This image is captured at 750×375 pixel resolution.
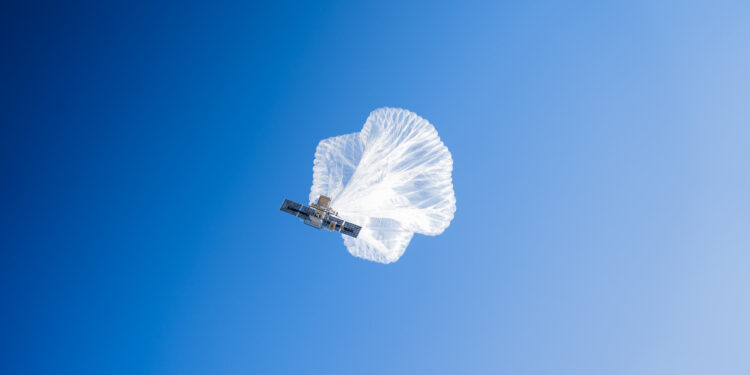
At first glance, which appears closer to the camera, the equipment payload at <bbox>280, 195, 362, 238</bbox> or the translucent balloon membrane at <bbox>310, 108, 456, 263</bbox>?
the translucent balloon membrane at <bbox>310, 108, 456, 263</bbox>

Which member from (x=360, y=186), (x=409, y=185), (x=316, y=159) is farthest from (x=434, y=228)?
(x=316, y=159)

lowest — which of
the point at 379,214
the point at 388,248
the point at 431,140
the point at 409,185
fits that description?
the point at 388,248

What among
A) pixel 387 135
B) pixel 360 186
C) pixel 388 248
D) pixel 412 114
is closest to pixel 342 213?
pixel 360 186

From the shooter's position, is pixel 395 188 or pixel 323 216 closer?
pixel 323 216

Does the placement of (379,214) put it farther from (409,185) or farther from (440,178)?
(440,178)

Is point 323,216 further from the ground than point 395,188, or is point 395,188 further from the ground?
point 395,188

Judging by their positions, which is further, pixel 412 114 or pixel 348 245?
pixel 348 245

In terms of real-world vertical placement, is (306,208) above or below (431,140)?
below

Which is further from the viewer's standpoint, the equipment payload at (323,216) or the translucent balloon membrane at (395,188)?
the equipment payload at (323,216)
